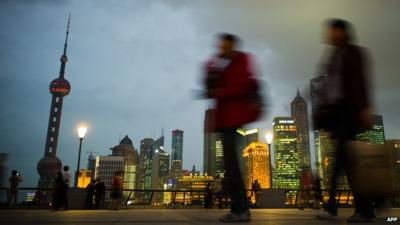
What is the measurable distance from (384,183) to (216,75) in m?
2.02

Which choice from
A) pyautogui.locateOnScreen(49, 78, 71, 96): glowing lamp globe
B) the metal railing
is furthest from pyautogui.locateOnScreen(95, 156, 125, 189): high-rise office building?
the metal railing

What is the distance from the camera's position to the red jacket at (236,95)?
11.8 ft

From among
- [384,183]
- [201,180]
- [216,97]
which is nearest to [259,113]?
[216,97]

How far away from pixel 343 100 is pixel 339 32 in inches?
30.5

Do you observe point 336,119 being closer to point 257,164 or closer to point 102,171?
point 257,164

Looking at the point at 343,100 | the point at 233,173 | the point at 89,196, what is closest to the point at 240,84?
the point at 233,173

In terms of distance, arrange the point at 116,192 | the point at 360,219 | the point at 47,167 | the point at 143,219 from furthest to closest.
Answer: the point at 47,167
the point at 116,192
the point at 143,219
the point at 360,219

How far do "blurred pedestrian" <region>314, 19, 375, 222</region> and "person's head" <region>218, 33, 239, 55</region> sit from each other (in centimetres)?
104

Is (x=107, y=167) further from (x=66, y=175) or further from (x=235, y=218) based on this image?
(x=235, y=218)

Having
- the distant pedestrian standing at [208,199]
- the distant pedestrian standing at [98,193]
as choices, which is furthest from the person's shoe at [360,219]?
the distant pedestrian standing at [208,199]

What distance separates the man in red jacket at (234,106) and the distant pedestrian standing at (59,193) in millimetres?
7566

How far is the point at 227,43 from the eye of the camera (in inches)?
151

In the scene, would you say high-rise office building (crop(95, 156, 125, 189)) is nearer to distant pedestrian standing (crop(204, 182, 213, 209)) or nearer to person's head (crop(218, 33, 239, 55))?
distant pedestrian standing (crop(204, 182, 213, 209))

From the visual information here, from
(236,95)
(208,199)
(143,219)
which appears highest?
(236,95)
